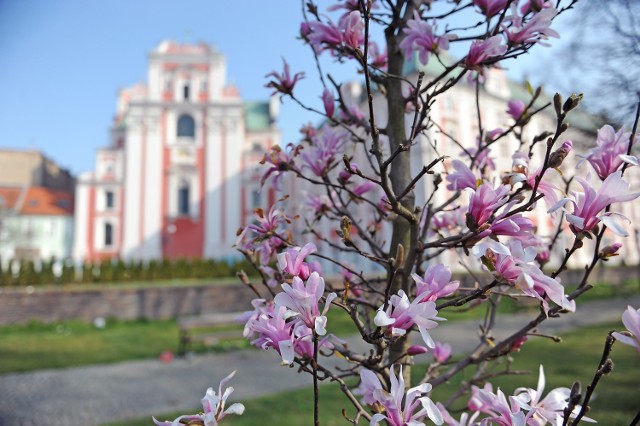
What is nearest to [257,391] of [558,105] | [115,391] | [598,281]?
[115,391]

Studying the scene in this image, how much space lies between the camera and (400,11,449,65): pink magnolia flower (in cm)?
134

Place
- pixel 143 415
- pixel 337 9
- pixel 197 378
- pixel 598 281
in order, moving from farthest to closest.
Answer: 1. pixel 598 281
2. pixel 197 378
3. pixel 143 415
4. pixel 337 9

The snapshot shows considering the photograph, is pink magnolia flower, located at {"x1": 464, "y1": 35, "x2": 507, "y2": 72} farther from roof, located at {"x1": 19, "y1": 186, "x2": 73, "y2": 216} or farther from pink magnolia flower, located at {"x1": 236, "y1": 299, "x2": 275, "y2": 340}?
roof, located at {"x1": 19, "y1": 186, "x2": 73, "y2": 216}

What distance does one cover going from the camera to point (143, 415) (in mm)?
4633

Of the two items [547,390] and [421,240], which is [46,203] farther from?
[421,240]

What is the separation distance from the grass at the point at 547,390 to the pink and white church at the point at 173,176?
2073 centimetres

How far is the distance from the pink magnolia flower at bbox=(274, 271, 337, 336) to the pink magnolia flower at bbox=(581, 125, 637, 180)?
2.41 feet

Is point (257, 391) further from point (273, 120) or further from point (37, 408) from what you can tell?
point (273, 120)

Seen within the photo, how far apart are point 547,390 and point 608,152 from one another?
410 centimetres

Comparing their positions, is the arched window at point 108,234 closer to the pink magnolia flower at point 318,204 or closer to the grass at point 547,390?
the grass at point 547,390

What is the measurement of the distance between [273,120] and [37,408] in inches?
1110

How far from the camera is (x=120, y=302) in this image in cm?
1270

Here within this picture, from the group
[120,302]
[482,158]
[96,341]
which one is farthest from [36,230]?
[482,158]

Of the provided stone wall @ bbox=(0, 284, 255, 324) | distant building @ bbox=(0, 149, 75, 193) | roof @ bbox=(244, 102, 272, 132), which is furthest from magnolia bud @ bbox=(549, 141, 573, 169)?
distant building @ bbox=(0, 149, 75, 193)
